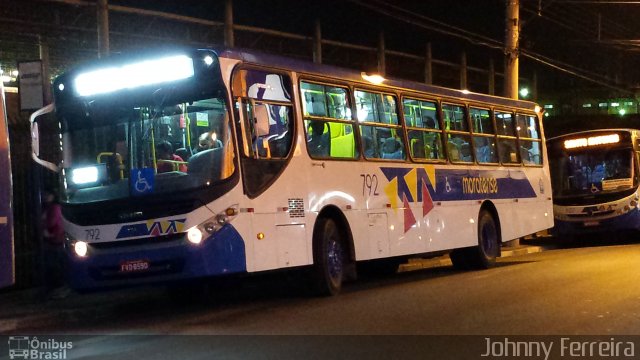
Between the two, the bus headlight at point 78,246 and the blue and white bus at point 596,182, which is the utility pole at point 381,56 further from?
the bus headlight at point 78,246

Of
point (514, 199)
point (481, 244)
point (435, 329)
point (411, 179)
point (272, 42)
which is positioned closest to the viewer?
point (435, 329)

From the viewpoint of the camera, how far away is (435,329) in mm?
8898

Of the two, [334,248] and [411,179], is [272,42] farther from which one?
[334,248]

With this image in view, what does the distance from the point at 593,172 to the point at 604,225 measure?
1.68m

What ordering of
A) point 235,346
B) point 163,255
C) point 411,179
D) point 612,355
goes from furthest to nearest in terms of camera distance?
1. point 411,179
2. point 163,255
3. point 235,346
4. point 612,355

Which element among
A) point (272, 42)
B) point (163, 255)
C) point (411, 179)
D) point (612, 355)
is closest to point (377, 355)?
point (612, 355)

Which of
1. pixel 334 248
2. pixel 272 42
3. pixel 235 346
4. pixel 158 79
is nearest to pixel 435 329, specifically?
pixel 235 346

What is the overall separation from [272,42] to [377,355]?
14.9m

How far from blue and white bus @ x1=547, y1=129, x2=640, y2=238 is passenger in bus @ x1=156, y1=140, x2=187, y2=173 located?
16.1 m

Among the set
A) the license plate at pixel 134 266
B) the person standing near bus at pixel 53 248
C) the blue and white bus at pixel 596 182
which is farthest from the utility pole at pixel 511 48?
the license plate at pixel 134 266

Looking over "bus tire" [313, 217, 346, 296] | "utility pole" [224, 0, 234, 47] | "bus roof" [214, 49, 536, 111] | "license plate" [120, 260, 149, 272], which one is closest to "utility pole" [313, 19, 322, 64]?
"utility pole" [224, 0, 234, 47]

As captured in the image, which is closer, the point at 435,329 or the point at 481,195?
the point at 435,329

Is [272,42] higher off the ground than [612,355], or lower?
higher

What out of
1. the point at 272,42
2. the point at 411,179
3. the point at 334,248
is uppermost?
the point at 272,42
